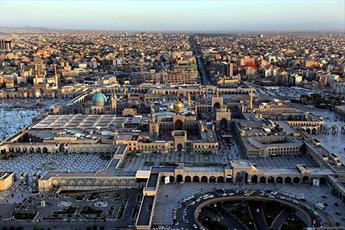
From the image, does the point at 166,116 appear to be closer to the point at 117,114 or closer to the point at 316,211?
the point at 117,114

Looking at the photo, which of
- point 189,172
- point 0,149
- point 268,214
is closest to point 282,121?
point 189,172

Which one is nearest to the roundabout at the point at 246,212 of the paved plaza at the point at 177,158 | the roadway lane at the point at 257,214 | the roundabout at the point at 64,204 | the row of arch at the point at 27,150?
the roadway lane at the point at 257,214

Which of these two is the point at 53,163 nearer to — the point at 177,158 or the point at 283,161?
the point at 177,158

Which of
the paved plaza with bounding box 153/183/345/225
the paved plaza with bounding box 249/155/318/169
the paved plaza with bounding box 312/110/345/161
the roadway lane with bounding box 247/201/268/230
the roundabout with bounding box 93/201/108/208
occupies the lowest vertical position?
the roadway lane with bounding box 247/201/268/230

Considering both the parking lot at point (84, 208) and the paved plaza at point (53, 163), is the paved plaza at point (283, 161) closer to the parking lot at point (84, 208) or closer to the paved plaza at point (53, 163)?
the parking lot at point (84, 208)

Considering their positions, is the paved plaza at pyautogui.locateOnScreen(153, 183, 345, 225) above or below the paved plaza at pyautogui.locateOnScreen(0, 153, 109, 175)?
below

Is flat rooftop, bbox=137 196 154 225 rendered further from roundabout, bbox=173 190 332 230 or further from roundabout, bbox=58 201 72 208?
roundabout, bbox=58 201 72 208

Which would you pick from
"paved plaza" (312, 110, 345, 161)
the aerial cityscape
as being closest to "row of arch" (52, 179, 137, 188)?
the aerial cityscape
